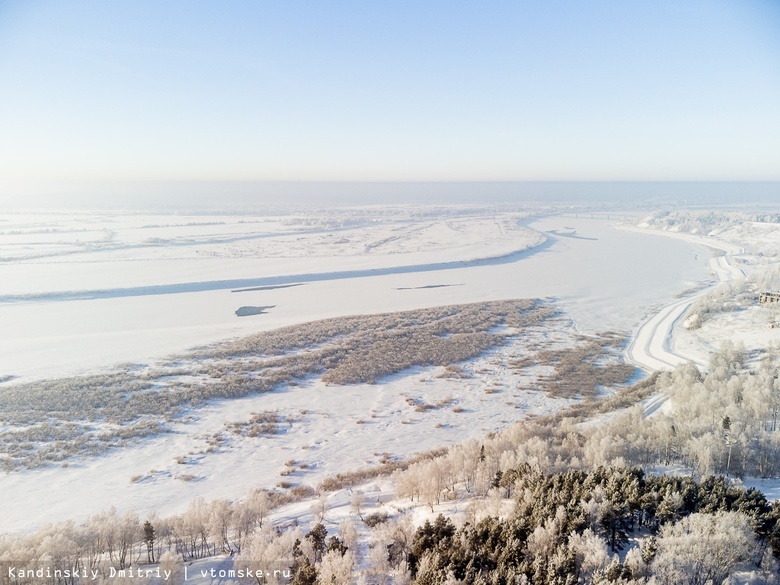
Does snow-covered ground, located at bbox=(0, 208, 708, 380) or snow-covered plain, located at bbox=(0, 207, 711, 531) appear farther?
snow-covered ground, located at bbox=(0, 208, 708, 380)

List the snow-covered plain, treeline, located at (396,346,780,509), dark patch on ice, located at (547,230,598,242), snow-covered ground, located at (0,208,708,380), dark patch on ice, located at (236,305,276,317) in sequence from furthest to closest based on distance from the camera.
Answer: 1. dark patch on ice, located at (547,230,598,242)
2. dark patch on ice, located at (236,305,276,317)
3. snow-covered ground, located at (0,208,708,380)
4. the snow-covered plain
5. treeline, located at (396,346,780,509)

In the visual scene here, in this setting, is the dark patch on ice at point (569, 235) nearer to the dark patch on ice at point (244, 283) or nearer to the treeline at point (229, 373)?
the dark patch on ice at point (244, 283)

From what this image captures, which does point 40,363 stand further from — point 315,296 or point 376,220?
point 376,220

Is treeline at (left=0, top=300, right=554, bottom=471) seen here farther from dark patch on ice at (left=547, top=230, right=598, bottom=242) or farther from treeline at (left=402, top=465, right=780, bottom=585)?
dark patch on ice at (left=547, top=230, right=598, bottom=242)

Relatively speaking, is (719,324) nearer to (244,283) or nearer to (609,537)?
(609,537)

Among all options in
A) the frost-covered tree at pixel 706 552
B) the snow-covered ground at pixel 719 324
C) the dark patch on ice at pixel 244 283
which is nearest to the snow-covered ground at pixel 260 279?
the dark patch on ice at pixel 244 283

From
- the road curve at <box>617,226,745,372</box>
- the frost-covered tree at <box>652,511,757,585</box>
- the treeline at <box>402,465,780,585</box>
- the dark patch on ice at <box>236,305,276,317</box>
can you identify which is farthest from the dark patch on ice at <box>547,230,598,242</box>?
the frost-covered tree at <box>652,511,757,585</box>

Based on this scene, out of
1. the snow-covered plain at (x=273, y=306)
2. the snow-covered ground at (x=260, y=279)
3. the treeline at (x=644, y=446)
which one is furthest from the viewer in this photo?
the snow-covered ground at (x=260, y=279)

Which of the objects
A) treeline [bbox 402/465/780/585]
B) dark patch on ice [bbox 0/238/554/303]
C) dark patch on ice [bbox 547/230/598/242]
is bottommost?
treeline [bbox 402/465/780/585]
